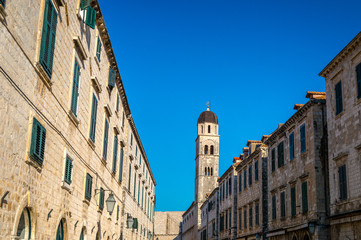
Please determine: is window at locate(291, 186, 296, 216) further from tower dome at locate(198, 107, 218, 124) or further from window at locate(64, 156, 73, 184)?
tower dome at locate(198, 107, 218, 124)

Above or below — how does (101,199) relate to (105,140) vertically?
below

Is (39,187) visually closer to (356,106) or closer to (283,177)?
(356,106)

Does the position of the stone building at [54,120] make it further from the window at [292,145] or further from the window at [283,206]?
the window at [283,206]

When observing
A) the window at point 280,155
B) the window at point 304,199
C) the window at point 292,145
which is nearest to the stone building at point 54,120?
the window at point 304,199

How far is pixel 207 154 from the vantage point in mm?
94062

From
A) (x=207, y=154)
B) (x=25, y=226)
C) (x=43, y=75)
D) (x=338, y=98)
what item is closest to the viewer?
(x=25, y=226)

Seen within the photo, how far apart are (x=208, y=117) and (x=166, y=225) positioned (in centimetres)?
4069

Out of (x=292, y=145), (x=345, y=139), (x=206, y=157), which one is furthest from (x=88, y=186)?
(x=206, y=157)

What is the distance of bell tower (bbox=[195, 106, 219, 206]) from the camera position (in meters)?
91.2

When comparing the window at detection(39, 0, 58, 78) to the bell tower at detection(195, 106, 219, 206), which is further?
the bell tower at detection(195, 106, 219, 206)

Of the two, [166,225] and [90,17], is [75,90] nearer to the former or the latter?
[90,17]

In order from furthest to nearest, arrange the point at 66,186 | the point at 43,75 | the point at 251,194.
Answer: the point at 251,194
the point at 66,186
the point at 43,75

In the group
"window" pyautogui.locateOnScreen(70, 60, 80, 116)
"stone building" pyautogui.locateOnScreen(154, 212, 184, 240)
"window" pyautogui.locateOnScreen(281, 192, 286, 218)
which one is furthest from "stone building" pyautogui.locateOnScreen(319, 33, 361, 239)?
"stone building" pyautogui.locateOnScreen(154, 212, 184, 240)

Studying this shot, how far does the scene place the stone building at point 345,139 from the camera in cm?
1912
